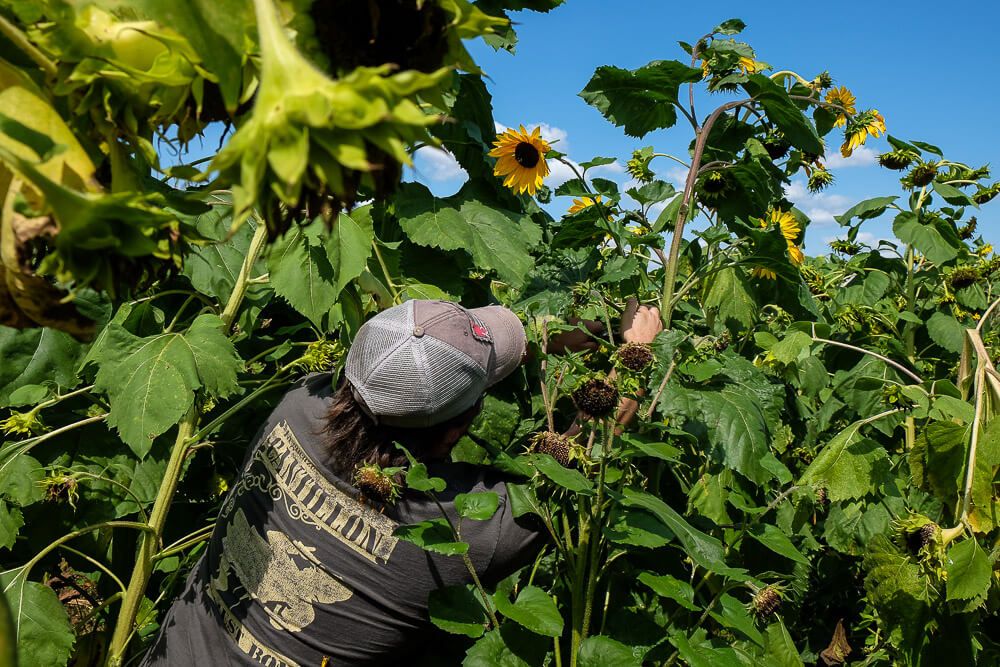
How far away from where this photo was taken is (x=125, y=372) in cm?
194

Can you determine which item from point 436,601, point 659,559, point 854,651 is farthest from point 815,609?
point 436,601

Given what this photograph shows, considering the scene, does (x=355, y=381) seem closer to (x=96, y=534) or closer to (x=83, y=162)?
(x=96, y=534)

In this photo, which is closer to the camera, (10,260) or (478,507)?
(10,260)

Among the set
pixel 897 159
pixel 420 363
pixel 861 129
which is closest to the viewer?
pixel 420 363

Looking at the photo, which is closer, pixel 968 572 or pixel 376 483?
pixel 968 572

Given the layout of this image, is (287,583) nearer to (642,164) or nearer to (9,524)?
(9,524)

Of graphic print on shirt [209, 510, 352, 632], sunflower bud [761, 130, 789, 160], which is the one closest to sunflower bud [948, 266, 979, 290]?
sunflower bud [761, 130, 789, 160]

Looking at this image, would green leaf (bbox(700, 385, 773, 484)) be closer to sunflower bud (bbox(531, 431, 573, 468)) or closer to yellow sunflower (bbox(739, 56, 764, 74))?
sunflower bud (bbox(531, 431, 573, 468))

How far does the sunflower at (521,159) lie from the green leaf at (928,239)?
1.84m

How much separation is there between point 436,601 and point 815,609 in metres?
2.35

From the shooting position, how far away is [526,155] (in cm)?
261

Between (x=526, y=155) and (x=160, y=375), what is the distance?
53.1 inches

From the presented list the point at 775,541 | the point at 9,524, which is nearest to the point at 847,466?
the point at 775,541

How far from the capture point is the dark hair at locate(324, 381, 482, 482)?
2002mm
